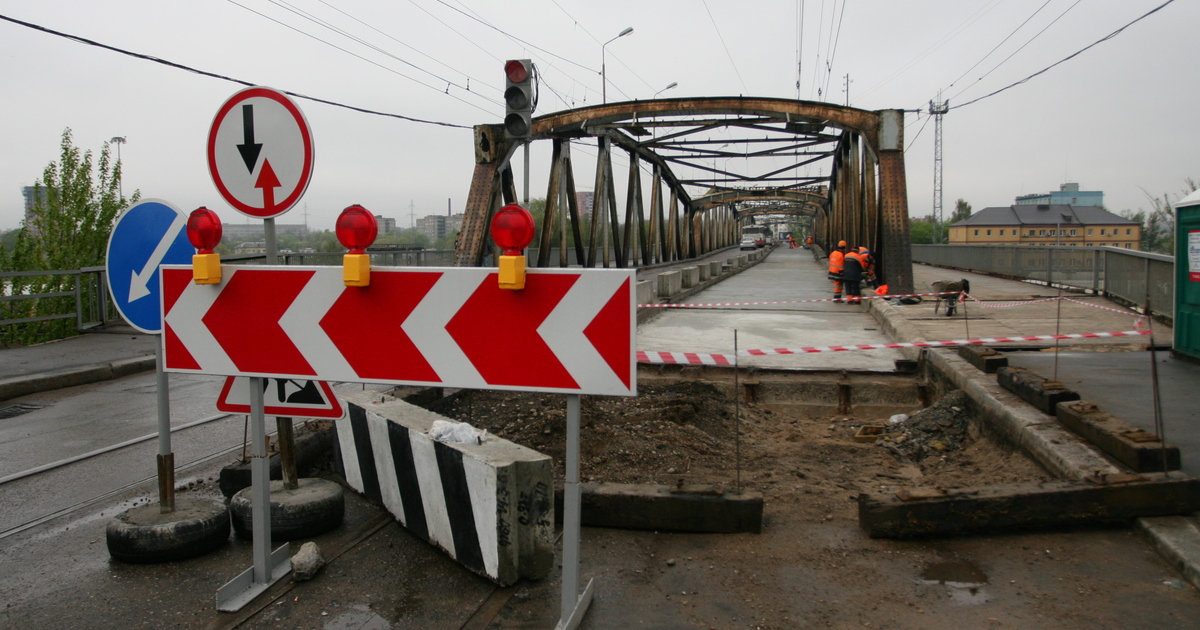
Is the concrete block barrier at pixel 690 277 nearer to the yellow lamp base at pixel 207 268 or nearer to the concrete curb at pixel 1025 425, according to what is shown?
the concrete curb at pixel 1025 425

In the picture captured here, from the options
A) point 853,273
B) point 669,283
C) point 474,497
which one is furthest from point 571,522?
point 853,273

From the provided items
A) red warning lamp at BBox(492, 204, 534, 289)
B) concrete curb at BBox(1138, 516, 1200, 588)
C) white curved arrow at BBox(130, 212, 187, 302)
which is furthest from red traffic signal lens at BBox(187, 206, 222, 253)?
concrete curb at BBox(1138, 516, 1200, 588)

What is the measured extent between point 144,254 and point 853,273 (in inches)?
650

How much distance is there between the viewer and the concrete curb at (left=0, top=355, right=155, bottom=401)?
30.1 ft

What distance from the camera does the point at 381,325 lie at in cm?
341

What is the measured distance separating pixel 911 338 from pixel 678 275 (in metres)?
9.82

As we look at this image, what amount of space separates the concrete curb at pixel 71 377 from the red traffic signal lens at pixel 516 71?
6556 millimetres

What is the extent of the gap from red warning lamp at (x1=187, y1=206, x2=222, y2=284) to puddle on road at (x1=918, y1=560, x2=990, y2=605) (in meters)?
3.64

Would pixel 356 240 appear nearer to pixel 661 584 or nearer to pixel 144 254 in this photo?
pixel 144 254

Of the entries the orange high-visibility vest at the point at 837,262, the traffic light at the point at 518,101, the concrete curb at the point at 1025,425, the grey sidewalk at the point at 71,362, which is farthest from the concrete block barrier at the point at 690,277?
the grey sidewalk at the point at 71,362

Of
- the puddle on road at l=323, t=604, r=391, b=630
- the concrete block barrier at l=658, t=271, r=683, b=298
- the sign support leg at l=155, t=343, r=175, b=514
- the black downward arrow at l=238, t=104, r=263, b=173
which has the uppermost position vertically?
the black downward arrow at l=238, t=104, r=263, b=173

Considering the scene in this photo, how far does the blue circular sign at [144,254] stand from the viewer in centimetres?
410

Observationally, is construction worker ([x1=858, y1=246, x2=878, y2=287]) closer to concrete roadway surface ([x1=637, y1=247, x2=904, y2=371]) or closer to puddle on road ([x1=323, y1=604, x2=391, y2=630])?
concrete roadway surface ([x1=637, y1=247, x2=904, y2=371])

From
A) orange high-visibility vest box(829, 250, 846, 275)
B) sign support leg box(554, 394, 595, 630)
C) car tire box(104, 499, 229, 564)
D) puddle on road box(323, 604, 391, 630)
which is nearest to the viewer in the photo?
sign support leg box(554, 394, 595, 630)
